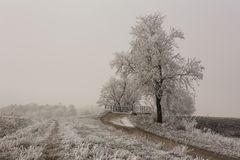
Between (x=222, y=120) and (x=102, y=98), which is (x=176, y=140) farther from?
(x=102, y=98)

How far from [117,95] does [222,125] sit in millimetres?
42943

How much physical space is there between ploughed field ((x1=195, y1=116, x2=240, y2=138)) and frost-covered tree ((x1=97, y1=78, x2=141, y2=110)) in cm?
3482

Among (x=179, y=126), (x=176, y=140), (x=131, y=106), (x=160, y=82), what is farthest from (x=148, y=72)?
(x=131, y=106)

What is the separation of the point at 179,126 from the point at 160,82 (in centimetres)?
600

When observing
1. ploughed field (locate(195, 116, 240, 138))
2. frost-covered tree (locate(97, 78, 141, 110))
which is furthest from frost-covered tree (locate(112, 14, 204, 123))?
frost-covered tree (locate(97, 78, 141, 110))

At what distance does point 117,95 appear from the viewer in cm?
9494

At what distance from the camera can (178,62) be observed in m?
46.1

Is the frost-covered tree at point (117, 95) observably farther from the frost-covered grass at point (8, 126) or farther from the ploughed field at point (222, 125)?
the frost-covered grass at point (8, 126)

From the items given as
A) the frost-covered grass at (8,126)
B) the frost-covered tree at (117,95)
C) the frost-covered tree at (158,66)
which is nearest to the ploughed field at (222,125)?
the frost-covered tree at (158,66)

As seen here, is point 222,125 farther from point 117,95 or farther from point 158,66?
point 117,95

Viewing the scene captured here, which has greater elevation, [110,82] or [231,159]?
[110,82]

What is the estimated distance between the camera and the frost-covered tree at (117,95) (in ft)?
305

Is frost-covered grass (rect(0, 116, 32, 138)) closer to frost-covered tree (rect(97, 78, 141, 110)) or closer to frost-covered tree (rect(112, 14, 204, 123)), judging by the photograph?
frost-covered tree (rect(112, 14, 204, 123))

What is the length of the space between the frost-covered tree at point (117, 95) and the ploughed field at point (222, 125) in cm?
3482
